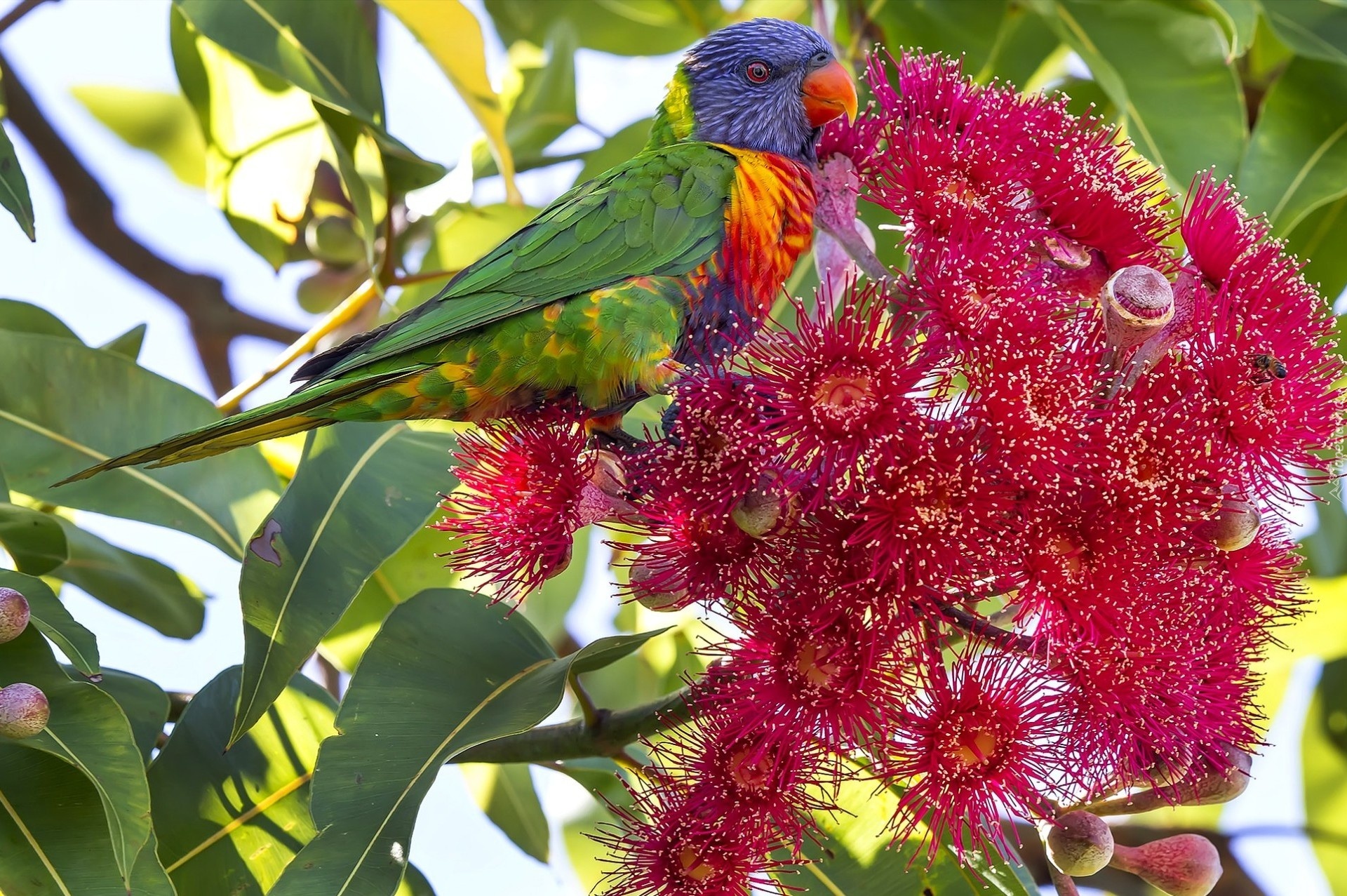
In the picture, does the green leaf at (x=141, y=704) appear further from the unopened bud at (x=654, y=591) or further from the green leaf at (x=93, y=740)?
the unopened bud at (x=654, y=591)

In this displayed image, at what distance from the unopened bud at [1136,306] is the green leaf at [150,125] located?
7.18 feet

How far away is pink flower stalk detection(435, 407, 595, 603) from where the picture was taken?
143 centimetres

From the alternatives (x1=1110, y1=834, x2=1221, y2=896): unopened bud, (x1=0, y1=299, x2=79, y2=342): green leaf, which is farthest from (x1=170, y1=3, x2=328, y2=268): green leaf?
(x1=1110, y1=834, x2=1221, y2=896): unopened bud

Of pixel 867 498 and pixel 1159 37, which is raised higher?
pixel 1159 37

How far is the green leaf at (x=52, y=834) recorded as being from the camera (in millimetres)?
1329

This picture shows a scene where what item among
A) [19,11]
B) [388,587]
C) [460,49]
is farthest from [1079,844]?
[19,11]

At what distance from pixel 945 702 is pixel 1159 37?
1.50 m

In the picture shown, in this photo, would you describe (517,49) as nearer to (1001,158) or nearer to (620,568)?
(620,568)

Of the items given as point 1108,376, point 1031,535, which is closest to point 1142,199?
point 1108,376

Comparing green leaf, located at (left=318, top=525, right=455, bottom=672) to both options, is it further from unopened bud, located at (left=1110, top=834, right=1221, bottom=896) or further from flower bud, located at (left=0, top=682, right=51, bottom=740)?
unopened bud, located at (left=1110, top=834, right=1221, bottom=896)

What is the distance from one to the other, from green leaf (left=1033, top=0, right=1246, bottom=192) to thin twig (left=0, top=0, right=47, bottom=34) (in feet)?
6.02

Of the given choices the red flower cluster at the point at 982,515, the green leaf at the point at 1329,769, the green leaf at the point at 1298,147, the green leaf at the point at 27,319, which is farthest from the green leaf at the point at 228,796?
the green leaf at the point at 1329,769

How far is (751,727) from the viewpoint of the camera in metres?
1.27

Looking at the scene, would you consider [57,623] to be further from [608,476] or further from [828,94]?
[828,94]
